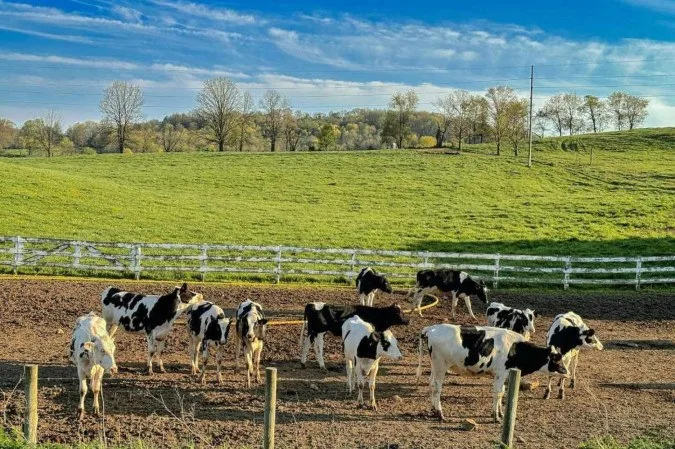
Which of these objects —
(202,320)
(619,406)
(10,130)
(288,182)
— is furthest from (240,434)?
(10,130)

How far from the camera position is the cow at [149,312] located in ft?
41.8

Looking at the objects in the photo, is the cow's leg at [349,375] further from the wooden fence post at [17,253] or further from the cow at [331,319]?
the wooden fence post at [17,253]

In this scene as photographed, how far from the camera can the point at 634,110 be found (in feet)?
372

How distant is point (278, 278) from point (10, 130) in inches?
4025

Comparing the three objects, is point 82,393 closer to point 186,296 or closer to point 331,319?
point 186,296

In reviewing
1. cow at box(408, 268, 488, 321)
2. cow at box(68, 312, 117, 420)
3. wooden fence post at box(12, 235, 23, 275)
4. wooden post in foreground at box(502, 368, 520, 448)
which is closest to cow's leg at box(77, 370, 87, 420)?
cow at box(68, 312, 117, 420)

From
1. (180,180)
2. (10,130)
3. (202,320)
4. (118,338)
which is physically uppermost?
(10,130)

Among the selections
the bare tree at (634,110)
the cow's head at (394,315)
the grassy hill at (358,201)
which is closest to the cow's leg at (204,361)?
the cow's head at (394,315)

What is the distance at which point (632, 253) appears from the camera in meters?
29.0

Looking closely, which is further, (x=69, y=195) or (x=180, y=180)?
(x=180, y=180)

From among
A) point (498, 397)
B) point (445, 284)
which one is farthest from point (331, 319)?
point (445, 284)

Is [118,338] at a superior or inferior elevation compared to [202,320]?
inferior

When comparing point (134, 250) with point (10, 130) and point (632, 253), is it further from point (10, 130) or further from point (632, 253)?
point (10, 130)

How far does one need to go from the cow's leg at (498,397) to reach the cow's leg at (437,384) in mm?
880
